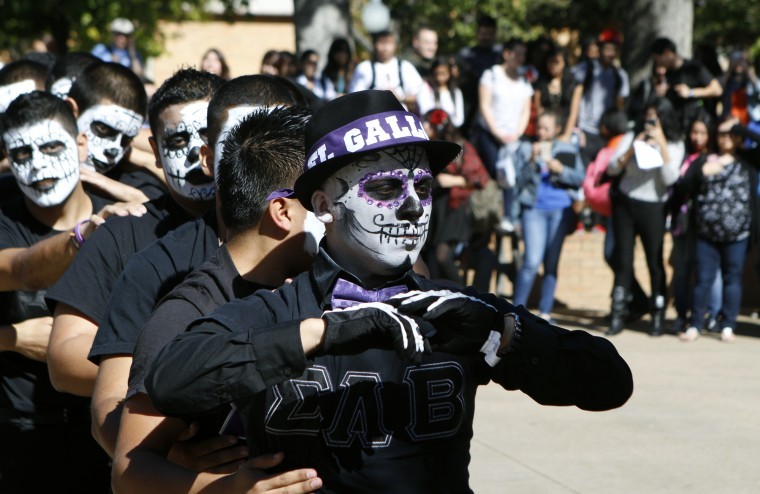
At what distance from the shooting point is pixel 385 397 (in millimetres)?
2682

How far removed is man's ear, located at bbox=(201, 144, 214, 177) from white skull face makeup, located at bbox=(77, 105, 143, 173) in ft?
5.57

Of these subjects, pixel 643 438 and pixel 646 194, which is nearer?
pixel 643 438

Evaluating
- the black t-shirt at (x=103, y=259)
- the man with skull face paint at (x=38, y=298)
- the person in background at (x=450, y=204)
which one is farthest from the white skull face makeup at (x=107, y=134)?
the person in background at (x=450, y=204)

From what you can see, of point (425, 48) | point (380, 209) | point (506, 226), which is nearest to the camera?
point (380, 209)

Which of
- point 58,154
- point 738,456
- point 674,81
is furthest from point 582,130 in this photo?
point 58,154

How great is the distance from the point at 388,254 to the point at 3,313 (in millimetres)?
2482

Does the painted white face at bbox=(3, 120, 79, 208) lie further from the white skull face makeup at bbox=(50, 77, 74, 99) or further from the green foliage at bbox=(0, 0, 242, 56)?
the green foliage at bbox=(0, 0, 242, 56)

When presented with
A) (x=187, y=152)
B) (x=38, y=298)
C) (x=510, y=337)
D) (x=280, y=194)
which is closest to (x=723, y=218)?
(x=38, y=298)

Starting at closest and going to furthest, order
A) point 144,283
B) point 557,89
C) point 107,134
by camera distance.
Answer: point 144,283 < point 107,134 < point 557,89

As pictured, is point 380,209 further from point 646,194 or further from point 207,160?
point 646,194

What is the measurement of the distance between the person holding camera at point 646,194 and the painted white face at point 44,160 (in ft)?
20.1

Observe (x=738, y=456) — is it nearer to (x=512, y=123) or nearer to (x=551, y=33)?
(x=512, y=123)

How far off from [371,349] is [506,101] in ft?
31.7

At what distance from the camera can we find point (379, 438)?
8.73ft
